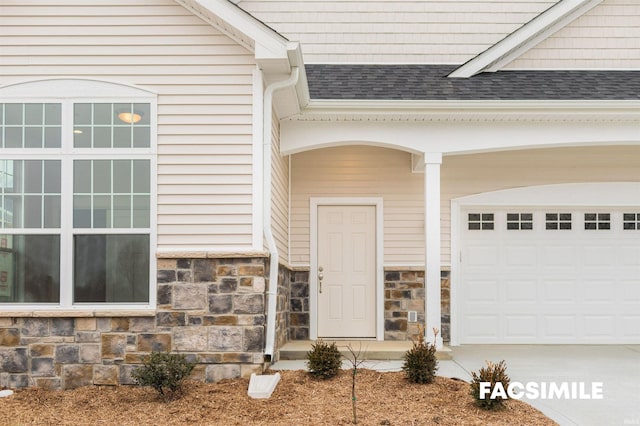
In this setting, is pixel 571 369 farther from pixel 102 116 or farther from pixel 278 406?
pixel 102 116

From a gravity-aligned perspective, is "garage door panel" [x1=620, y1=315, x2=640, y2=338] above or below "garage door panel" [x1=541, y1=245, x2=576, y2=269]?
below

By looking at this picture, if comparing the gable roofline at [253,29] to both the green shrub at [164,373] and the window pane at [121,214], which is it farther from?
the green shrub at [164,373]

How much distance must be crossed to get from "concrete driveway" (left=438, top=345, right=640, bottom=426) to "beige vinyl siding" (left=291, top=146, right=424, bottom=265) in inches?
63.9

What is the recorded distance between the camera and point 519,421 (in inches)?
198

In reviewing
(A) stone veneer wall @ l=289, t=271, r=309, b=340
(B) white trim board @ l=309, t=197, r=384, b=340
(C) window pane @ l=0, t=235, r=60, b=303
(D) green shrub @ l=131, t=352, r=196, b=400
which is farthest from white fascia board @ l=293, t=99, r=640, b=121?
(D) green shrub @ l=131, t=352, r=196, b=400

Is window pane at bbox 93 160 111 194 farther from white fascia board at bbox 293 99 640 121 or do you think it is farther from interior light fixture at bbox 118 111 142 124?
white fascia board at bbox 293 99 640 121

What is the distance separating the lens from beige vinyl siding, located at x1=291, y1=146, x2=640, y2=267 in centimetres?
934

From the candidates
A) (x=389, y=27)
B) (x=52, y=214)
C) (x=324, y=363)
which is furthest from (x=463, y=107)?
(x=52, y=214)

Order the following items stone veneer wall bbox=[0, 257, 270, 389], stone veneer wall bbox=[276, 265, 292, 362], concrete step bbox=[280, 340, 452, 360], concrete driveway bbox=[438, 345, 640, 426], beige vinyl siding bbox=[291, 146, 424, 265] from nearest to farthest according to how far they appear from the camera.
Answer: concrete driveway bbox=[438, 345, 640, 426] < stone veneer wall bbox=[0, 257, 270, 389] < stone veneer wall bbox=[276, 265, 292, 362] < concrete step bbox=[280, 340, 452, 360] < beige vinyl siding bbox=[291, 146, 424, 265]

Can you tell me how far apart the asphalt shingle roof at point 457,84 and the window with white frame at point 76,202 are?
235 centimetres

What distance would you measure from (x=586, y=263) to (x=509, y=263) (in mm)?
1079

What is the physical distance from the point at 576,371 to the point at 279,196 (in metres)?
3.74

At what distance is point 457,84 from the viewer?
832 cm

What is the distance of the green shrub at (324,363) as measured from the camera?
636cm
